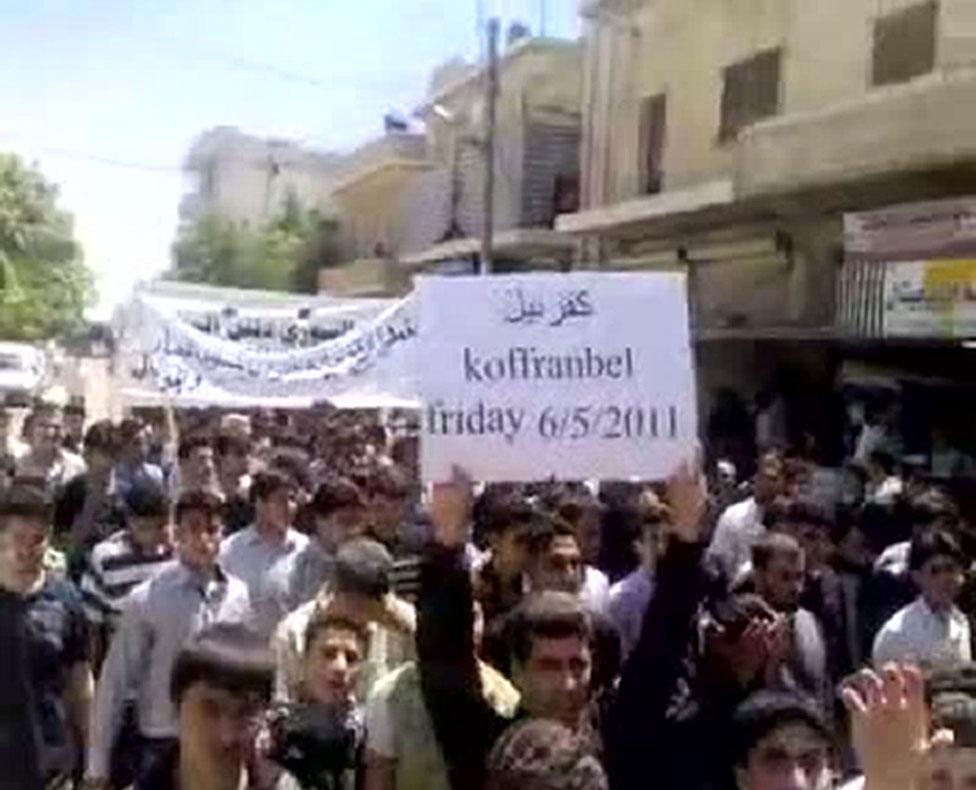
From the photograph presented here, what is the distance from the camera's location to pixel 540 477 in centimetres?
496

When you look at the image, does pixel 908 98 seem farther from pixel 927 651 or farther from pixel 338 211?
pixel 338 211

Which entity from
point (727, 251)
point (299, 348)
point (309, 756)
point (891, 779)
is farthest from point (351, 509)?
point (727, 251)

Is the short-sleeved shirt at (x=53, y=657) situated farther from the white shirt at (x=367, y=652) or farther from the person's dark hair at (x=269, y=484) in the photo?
the person's dark hair at (x=269, y=484)

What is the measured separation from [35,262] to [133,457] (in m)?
41.4

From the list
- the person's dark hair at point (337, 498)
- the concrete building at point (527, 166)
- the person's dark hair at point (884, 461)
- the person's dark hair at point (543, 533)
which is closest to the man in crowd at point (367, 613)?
the person's dark hair at point (543, 533)

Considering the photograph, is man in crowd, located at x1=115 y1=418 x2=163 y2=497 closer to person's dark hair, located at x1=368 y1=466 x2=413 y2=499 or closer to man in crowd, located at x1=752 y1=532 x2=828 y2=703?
person's dark hair, located at x1=368 y1=466 x2=413 y2=499

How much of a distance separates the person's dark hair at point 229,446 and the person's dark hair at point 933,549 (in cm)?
366

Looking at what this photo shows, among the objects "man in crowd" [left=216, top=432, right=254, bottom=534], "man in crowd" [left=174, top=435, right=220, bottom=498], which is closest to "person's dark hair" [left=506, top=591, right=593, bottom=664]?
"man in crowd" [left=174, top=435, right=220, bottom=498]

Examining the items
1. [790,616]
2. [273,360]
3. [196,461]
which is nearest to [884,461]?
[273,360]

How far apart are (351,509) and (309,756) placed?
9.61 ft

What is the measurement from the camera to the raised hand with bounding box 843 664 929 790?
2939 millimetres

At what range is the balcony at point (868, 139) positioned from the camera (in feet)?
49.2

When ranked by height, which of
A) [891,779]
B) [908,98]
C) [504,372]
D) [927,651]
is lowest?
[927,651]

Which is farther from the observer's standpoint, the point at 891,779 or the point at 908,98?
the point at 908,98
